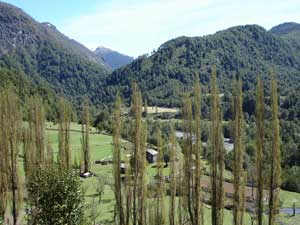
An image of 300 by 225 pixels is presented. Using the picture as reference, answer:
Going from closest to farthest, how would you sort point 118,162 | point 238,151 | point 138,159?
point 238,151, point 138,159, point 118,162

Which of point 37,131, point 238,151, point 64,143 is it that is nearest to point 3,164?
point 37,131

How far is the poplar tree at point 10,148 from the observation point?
37.2 meters

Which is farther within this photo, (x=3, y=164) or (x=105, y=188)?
(x=105, y=188)

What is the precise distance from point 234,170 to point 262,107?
4095 mm

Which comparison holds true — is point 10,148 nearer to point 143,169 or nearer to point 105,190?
point 143,169

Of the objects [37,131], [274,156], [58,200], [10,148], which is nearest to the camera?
[58,200]

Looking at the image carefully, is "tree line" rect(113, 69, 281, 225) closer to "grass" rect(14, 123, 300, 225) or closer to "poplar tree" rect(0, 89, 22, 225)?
"grass" rect(14, 123, 300, 225)

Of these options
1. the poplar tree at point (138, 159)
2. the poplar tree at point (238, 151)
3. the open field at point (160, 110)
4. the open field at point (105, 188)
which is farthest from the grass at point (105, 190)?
the open field at point (160, 110)

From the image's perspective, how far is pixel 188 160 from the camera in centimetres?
3088

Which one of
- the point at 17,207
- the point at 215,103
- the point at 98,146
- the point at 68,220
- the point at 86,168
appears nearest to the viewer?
the point at 68,220

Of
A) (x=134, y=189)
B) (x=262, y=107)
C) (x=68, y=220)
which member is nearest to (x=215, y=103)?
(x=262, y=107)

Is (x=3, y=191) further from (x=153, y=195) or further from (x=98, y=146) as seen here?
(x=98, y=146)

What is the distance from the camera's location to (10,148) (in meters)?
38.6

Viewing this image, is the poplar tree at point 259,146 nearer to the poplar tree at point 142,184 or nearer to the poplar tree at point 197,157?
the poplar tree at point 197,157
